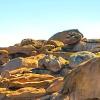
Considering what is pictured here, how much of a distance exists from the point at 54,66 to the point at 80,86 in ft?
93.5

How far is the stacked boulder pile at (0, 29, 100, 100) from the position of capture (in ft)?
63.3

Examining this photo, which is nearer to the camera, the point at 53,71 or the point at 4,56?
the point at 53,71

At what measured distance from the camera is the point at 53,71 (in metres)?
47.8

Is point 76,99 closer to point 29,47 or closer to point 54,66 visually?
point 54,66

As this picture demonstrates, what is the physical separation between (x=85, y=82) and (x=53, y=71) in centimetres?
2863

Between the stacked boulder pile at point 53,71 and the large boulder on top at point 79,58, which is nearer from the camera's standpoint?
the stacked boulder pile at point 53,71

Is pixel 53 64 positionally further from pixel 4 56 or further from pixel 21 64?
pixel 4 56

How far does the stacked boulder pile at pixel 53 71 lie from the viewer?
19281 mm

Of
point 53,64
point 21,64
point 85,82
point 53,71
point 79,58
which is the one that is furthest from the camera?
point 21,64

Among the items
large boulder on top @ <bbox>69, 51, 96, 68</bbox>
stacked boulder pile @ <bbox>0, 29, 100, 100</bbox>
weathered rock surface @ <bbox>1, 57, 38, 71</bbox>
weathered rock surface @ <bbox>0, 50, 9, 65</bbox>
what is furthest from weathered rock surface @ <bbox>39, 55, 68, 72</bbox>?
weathered rock surface @ <bbox>0, 50, 9, 65</bbox>

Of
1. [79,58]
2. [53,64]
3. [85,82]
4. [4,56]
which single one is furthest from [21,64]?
[85,82]

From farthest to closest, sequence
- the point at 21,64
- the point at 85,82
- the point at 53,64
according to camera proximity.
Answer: the point at 21,64 → the point at 53,64 → the point at 85,82

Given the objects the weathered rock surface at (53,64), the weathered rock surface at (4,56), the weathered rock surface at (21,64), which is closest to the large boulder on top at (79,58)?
the weathered rock surface at (53,64)

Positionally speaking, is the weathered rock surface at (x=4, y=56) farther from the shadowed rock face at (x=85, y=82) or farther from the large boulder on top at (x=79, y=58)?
the shadowed rock face at (x=85, y=82)
